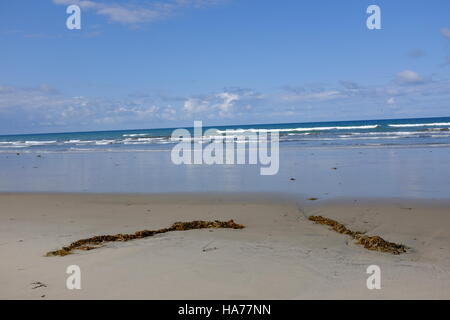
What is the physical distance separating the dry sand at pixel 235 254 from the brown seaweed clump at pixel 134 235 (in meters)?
0.19

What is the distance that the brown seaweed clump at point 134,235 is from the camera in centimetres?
558

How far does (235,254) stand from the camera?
518cm

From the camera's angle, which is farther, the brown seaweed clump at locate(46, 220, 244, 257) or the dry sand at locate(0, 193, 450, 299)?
the brown seaweed clump at locate(46, 220, 244, 257)

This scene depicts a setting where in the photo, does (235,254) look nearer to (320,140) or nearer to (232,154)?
(232,154)

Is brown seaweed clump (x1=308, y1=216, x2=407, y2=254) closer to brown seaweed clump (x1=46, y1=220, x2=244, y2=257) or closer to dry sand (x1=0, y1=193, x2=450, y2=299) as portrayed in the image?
dry sand (x1=0, y1=193, x2=450, y2=299)

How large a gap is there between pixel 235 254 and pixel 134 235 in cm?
181

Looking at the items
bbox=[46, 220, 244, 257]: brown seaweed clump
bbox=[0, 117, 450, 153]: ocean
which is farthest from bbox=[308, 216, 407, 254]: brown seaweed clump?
bbox=[0, 117, 450, 153]: ocean

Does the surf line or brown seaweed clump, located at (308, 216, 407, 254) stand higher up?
the surf line

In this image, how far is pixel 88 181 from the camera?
1364cm

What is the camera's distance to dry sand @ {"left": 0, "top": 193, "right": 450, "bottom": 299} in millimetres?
4082

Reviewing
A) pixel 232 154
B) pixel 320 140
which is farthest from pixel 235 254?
pixel 320 140

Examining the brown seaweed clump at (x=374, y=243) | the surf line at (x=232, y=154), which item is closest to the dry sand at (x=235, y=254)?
the brown seaweed clump at (x=374, y=243)

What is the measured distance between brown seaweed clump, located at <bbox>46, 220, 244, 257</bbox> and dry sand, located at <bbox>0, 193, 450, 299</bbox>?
0.64 feet

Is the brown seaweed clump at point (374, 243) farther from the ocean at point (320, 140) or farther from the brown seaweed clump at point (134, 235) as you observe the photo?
the ocean at point (320, 140)
